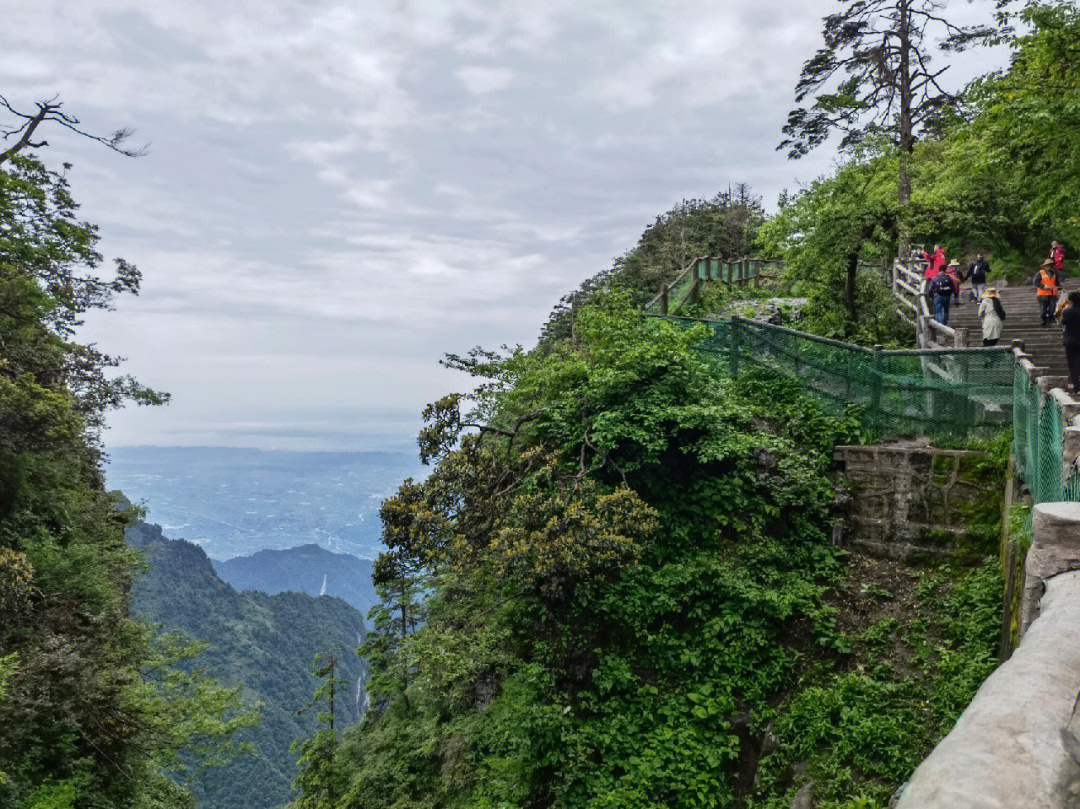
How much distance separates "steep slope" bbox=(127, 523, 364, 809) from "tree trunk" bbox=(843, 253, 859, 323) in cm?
6164

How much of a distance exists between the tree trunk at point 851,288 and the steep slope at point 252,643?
2427 inches

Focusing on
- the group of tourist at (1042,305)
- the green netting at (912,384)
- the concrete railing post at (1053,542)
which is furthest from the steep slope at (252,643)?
the concrete railing post at (1053,542)

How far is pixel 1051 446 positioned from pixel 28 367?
19.0 meters

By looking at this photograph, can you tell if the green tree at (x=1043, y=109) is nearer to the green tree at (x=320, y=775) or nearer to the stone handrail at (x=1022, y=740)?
the stone handrail at (x=1022, y=740)

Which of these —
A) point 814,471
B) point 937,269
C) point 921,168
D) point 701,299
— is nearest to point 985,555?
point 814,471

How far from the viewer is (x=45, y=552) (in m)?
14.7

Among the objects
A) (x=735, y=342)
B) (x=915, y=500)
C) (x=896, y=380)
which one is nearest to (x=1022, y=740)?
(x=915, y=500)

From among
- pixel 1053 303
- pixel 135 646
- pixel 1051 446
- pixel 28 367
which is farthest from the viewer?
pixel 135 646

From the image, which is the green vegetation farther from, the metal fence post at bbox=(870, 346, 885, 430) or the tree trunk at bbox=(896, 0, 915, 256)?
the metal fence post at bbox=(870, 346, 885, 430)

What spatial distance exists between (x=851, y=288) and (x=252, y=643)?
276 feet

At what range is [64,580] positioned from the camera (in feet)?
48.9

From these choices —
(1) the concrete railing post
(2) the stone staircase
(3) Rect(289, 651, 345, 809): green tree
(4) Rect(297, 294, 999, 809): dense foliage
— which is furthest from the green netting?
(3) Rect(289, 651, 345, 809): green tree

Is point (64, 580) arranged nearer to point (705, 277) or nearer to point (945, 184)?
point (705, 277)

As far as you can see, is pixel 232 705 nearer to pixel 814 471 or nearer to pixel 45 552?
pixel 45 552
